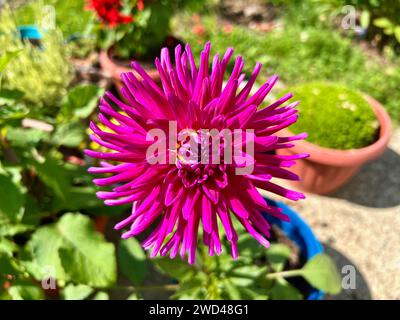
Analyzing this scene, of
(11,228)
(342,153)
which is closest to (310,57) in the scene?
(342,153)

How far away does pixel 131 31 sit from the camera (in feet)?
9.06

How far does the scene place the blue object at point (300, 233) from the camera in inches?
74.0

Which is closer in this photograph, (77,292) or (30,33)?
(77,292)

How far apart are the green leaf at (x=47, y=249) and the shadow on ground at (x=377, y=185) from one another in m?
1.81

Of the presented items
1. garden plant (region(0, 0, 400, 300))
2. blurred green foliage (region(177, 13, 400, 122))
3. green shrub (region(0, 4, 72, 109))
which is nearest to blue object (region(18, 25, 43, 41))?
garden plant (region(0, 0, 400, 300))

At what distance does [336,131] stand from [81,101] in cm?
142

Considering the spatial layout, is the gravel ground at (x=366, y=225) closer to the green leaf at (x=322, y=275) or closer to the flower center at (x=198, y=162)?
the green leaf at (x=322, y=275)

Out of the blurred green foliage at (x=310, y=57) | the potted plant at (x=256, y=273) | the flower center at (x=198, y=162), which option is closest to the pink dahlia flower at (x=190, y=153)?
the flower center at (x=198, y=162)

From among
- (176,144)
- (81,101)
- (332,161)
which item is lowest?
(332,161)

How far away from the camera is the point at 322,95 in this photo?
7.93ft

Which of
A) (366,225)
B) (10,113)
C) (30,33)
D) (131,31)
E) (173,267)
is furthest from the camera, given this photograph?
A: (30,33)

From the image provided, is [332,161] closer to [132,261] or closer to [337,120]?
[337,120]

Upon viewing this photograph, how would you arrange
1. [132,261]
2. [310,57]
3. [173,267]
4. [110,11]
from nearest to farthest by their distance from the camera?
[173,267], [132,261], [110,11], [310,57]

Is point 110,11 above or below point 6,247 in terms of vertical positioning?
above
